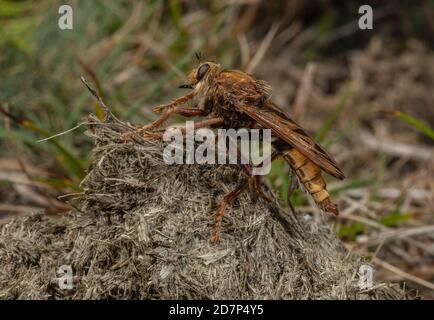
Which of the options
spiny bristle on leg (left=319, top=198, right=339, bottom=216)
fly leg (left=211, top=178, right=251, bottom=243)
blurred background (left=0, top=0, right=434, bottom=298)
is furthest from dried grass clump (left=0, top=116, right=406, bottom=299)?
blurred background (left=0, top=0, right=434, bottom=298)

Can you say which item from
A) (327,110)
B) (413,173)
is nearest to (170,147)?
(413,173)

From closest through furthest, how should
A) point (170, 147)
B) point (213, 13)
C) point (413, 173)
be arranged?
point (170, 147) → point (413, 173) → point (213, 13)

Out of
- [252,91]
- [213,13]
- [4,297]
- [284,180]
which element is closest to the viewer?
[4,297]

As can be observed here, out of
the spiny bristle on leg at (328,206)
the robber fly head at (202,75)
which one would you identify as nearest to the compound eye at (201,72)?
the robber fly head at (202,75)

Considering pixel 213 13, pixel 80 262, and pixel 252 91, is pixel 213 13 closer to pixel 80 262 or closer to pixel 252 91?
pixel 252 91

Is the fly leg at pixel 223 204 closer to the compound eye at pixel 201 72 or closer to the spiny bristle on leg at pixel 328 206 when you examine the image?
the spiny bristle on leg at pixel 328 206
